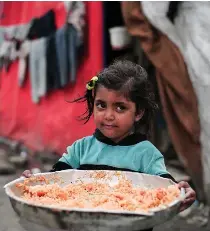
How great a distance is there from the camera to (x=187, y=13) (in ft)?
15.6

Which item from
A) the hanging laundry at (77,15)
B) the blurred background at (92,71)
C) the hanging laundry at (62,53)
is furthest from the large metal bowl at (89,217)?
the hanging laundry at (62,53)

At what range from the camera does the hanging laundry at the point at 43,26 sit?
726cm

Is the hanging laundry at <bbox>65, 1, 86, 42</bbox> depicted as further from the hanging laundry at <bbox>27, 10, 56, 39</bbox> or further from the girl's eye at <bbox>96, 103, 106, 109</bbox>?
the girl's eye at <bbox>96, 103, 106, 109</bbox>

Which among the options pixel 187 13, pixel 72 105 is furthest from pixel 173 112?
pixel 72 105

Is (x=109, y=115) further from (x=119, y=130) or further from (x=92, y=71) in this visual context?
(x=92, y=71)

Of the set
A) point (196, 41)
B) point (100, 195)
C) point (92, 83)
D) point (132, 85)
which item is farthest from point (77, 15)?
point (100, 195)

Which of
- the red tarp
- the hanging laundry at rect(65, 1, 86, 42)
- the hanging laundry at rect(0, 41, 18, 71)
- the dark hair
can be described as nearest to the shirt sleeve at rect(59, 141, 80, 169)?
the dark hair

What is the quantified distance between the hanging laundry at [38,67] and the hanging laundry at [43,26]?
0.34 feet

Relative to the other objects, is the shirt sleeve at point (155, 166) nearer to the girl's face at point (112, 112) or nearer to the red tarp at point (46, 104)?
the girl's face at point (112, 112)

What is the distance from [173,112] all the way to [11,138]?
4662 mm

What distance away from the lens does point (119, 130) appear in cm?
256

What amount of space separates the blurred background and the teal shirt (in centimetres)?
219

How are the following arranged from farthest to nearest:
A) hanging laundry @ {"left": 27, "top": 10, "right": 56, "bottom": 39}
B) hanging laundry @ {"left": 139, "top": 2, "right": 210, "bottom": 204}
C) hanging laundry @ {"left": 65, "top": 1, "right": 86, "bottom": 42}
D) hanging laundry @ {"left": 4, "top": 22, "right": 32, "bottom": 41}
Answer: hanging laundry @ {"left": 4, "top": 22, "right": 32, "bottom": 41}
hanging laundry @ {"left": 27, "top": 10, "right": 56, "bottom": 39}
hanging laundry @ {"left": 65, "top": 1, "right": 86, "bottom": 42}
hanging laundry @ {"left": 139, "top": 2, "right": 210, "bottom": 204}

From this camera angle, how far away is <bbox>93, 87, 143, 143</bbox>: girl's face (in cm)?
252
